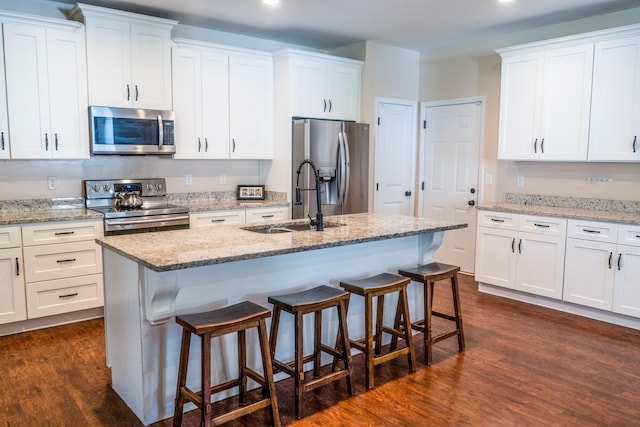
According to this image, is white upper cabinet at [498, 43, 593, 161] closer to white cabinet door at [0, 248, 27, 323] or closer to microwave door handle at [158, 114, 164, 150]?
microwave door handle at [158, 114, 164, 150]

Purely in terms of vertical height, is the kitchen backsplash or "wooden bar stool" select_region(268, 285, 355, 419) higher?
the kitchen backsplash

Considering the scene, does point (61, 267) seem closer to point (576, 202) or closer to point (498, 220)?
point (498, 220)

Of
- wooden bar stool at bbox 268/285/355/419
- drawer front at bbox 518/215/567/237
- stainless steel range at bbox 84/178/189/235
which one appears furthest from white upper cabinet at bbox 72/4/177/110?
drawer front at bbox 518/215/567/237

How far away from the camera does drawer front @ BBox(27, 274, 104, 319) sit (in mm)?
3695

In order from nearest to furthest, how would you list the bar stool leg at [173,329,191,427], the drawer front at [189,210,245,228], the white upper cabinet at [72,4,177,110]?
the bar stool leg at [173,329,191,427]
the white upper cabinet at [72,4,177,110]
the drawer front at [189,210,245,228]

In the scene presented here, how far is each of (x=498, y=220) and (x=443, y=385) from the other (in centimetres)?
221

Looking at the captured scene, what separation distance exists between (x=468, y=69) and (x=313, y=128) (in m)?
1.95

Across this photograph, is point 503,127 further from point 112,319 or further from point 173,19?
point 112,319

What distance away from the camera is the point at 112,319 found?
2721 mm

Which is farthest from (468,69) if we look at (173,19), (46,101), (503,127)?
(46,101)

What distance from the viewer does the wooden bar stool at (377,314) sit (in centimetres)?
279

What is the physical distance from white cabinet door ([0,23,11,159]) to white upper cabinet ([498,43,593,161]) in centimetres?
426

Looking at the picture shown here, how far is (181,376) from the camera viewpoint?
2.35m

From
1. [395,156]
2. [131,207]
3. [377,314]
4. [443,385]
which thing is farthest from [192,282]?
[395,156]
